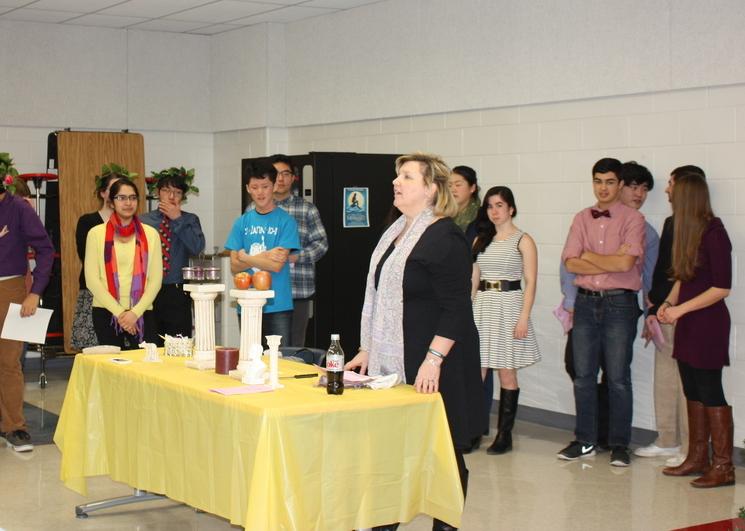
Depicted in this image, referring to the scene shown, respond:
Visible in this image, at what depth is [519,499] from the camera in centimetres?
568

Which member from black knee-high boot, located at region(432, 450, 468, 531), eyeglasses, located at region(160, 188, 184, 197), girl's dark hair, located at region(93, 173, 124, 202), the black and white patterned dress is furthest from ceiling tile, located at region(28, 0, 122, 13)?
black knee-high boot, located at region(432, 450, 468, 531)

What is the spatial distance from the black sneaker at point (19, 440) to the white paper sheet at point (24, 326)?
2.05ft

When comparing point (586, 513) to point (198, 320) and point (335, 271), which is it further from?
point (335, 271)

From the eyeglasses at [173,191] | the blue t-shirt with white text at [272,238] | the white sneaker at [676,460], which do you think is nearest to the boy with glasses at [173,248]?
the eyeglasses at [173,191]

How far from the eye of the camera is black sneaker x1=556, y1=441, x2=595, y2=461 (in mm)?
6559

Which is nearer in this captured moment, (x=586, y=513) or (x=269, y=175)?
(x=586, y=513)

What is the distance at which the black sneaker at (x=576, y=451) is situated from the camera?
656 centimetres

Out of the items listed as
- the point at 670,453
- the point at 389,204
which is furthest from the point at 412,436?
the point at 389,204

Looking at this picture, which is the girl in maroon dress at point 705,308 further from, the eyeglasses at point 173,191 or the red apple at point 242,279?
A: the eyeglasses at point 173,191

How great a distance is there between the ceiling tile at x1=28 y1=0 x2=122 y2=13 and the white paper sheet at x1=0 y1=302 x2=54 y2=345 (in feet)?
10.9

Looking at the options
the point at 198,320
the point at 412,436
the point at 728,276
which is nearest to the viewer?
the point at 412,436

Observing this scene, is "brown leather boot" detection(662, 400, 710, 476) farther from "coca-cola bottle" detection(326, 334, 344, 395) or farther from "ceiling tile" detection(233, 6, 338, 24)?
"ceiling tile" detection(233, 6, 338, 24)

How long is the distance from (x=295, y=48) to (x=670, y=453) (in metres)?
4.94

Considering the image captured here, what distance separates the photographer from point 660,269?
6352 millimetres
